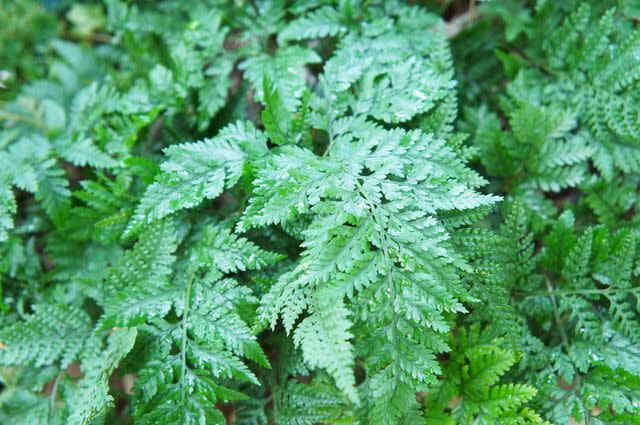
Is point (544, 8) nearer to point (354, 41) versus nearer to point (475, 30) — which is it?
point (475, 30)

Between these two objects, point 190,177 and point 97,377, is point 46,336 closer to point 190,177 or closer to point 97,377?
point 97,377

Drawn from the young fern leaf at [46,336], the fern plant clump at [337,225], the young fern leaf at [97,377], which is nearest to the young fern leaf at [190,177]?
the fern plant clump at [337,225]

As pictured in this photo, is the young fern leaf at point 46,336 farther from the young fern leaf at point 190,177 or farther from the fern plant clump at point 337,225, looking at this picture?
the young fern leaf at point 190,177

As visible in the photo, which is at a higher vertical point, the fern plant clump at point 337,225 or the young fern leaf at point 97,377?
the fern plant clump at point 337,225

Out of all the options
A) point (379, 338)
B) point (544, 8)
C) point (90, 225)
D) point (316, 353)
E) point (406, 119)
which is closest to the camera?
point (316, 353)

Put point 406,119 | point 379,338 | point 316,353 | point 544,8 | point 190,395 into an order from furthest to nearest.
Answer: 1. point 544,8
2. point 406,119
3. point 190,395
4. point 379,338
5. point 316,353

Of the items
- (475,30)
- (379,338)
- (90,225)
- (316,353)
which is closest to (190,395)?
(316,353)

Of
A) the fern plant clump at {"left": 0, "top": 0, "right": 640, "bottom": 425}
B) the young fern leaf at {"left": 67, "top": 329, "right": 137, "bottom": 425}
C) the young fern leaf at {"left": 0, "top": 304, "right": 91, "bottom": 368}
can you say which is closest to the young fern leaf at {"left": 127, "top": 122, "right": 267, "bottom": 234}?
the fern plant clump at {"left": 0, "top": 0, "right": 640, "bottom": 425}

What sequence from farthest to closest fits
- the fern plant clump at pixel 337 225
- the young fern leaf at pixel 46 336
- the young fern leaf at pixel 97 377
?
1. the young fern leaf at pixel 46 336
2. the young fern leaf at pixel 97 377
3. the fern plant clump at pixel 337 225

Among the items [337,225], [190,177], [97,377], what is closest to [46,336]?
[97,377]

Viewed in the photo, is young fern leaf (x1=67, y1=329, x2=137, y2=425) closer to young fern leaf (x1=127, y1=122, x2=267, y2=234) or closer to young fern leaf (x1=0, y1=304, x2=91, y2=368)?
young fern leaf (x1=0, y1=304, x2=91, y2=368)
